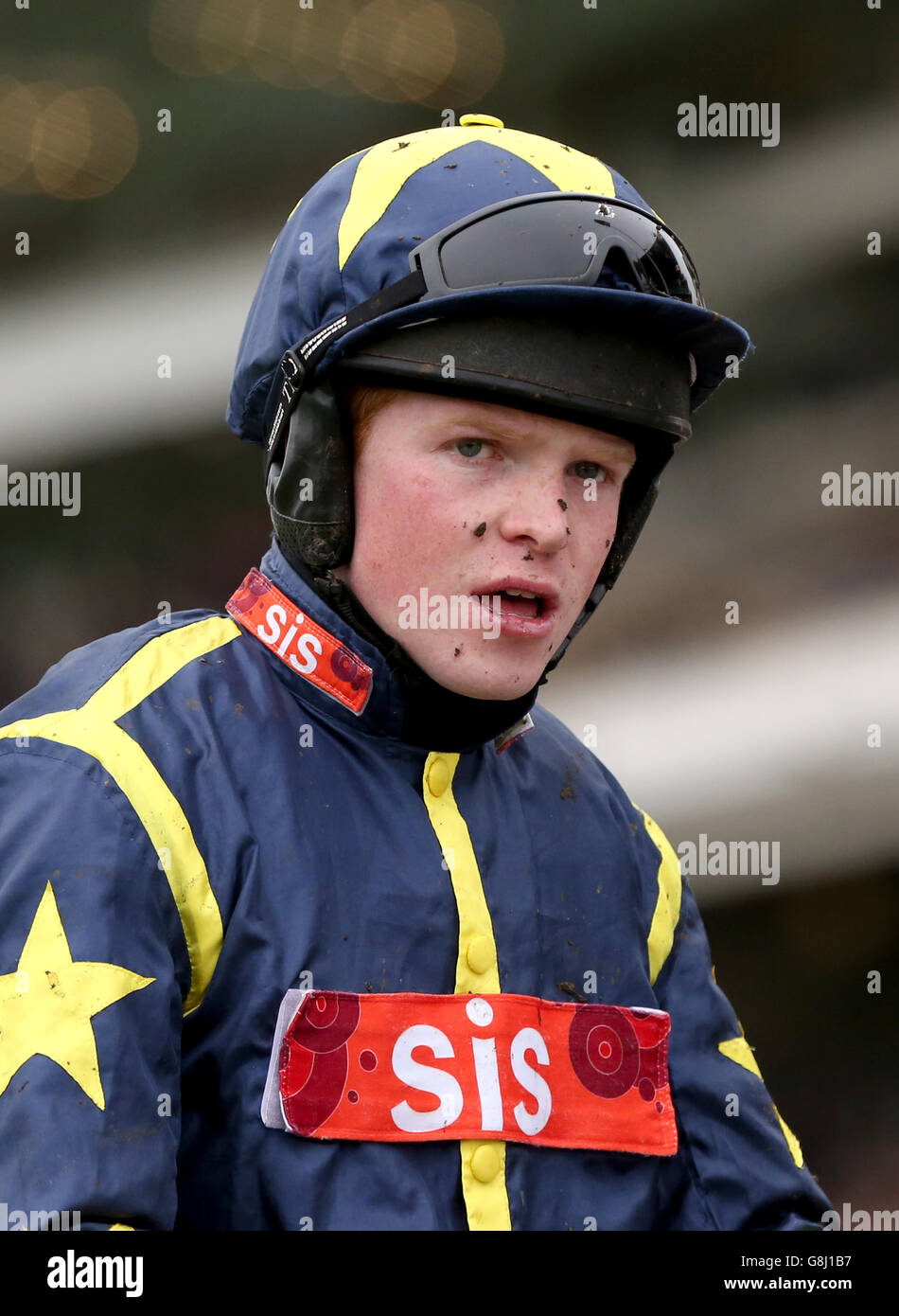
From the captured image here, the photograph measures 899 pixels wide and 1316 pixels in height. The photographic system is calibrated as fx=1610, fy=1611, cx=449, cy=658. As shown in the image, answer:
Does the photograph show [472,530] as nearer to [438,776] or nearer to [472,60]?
[438,776]

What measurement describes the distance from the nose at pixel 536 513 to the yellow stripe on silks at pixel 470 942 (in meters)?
0.26

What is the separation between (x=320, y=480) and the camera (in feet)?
5.42

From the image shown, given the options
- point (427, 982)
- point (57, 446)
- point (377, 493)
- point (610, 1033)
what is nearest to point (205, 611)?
point (377, 493)

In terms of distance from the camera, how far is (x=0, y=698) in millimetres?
3814

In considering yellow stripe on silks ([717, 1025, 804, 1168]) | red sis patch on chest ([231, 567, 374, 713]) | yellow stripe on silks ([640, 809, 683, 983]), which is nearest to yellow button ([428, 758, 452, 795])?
red sis patch on chest ([231, 567, 374, 713])

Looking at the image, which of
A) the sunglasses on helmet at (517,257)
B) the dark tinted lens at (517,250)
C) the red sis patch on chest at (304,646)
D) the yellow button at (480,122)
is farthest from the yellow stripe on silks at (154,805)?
the yellow button at (480,122)

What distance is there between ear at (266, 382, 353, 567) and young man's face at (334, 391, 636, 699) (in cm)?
2

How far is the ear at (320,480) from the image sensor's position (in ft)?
5.42

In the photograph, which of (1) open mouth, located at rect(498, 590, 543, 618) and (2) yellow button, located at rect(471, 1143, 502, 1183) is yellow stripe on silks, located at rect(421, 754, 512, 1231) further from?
(1) open mouth, located at rect(498, 590, 543, 618)

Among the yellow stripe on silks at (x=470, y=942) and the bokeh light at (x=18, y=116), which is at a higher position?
the bokeh light at (x=18, y=116)

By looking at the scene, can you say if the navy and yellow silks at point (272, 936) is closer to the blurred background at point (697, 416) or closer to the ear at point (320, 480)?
the ear at point (320, 480)

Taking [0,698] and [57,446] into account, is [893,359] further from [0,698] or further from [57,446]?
[0,698]

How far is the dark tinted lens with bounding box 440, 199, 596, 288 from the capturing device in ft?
5.23
